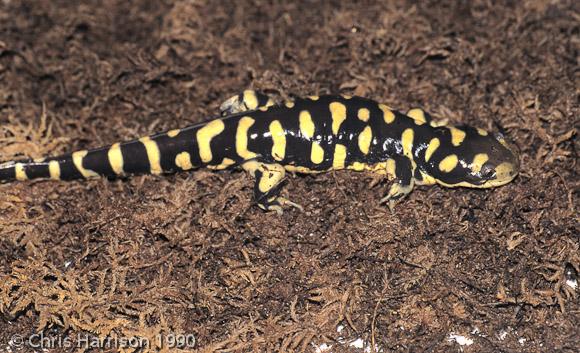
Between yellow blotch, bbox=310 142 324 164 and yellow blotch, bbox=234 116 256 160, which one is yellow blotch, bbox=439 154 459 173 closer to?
yellow blotch, bbox=310 142 324 164

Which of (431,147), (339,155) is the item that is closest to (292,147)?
(339,155)

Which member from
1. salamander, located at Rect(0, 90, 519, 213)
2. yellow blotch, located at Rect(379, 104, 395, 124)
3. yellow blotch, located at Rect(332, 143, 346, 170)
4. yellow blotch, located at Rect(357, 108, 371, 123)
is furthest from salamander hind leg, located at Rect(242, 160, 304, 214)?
yellow blotch, located at Rect(379, 104, 395, 124)

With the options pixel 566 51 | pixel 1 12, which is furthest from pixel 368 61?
pixel 1 12

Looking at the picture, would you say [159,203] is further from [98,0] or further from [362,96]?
[98,0]

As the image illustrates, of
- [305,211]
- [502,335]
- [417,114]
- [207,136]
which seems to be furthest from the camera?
[417,114]

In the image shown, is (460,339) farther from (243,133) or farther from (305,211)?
(243,133)

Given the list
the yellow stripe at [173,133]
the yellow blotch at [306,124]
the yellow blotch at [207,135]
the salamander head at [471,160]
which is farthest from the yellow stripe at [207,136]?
the salamander head at [471,160]

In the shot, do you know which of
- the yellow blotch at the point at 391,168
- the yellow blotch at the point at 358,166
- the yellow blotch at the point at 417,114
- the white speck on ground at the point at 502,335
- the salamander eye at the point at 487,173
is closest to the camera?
the white speck on ground at the point at 502,335

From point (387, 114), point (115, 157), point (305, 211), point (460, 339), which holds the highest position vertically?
point (387, 114)

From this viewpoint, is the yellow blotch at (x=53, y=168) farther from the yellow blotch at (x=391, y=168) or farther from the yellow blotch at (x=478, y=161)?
the yellow blotch at (x=478, y=161)
